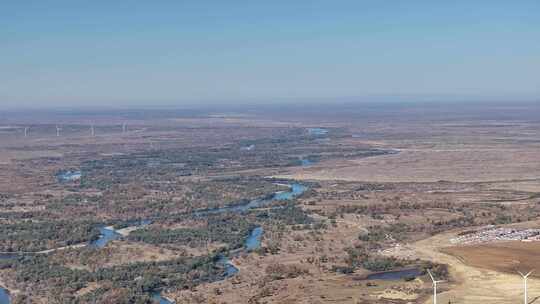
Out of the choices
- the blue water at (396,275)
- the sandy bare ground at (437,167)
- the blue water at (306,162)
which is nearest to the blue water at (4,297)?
the blue water at (396,275)

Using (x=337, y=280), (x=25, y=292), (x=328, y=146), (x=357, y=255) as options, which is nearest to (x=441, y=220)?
(x=357, y=255)

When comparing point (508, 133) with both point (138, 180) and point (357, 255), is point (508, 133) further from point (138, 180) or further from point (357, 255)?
point (357, 255)

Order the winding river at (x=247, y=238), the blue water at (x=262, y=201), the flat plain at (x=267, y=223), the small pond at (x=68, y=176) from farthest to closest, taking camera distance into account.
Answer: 1. the small pond at (x=68, y=176)
2. the blue water at (x=262, y=201)
3. the winding river at (x=247, y=238)
4. the flat plain at (x=267, y=223)

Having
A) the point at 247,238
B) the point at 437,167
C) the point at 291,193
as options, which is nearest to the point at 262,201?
the point at 291,193

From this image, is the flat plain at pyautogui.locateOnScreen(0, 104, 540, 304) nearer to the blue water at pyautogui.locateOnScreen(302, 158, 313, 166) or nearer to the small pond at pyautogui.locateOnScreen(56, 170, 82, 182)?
the small pond at pyautogui.locateOnScreen(56, 170, 82, 182)

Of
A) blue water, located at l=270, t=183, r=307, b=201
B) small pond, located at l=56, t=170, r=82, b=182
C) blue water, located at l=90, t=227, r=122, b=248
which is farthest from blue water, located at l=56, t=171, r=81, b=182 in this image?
blue water, located at l=90, t=227, r=122, b=248

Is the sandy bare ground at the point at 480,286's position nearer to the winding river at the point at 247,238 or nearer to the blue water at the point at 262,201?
the winding river at the point at 247,238
